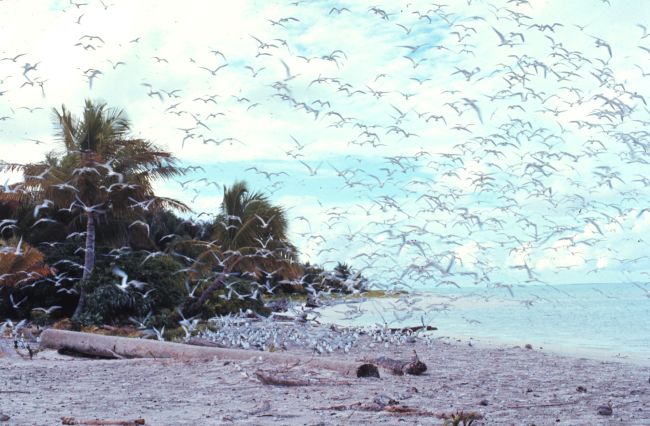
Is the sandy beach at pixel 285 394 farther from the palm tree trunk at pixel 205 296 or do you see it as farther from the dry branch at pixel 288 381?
the palm tree trunk at pixel 205 296

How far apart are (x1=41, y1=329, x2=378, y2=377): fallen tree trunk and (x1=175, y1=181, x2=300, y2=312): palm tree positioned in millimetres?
5907

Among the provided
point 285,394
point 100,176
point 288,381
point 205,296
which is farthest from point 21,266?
point 285,394

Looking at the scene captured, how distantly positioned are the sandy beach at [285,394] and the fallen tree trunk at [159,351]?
18 centimetres

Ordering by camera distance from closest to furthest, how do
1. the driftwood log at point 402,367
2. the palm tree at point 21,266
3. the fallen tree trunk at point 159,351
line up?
the fallen tree trunk at point 159,351
the driftwood log at point 402,367
the palm tree at point 21,266

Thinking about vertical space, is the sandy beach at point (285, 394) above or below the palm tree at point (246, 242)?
below

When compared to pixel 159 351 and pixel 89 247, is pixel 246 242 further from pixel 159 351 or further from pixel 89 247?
pixel 159 351

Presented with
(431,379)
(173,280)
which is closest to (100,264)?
(173,280)

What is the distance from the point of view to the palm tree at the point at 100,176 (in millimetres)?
14828

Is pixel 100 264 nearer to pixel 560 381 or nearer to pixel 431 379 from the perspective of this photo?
pixel 431 379

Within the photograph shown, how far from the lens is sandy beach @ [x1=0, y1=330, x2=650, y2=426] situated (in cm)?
456

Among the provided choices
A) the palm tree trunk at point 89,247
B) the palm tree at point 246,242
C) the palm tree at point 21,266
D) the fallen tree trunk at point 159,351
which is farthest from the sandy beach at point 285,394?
the palm tree at point 246,242

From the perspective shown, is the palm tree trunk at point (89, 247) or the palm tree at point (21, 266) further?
the palm tree trunk at point (89, 247)

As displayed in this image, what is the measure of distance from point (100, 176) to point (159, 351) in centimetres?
897

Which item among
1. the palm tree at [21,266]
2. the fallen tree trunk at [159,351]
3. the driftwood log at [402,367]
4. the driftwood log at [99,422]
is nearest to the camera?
the driftwood log at [99,422]
